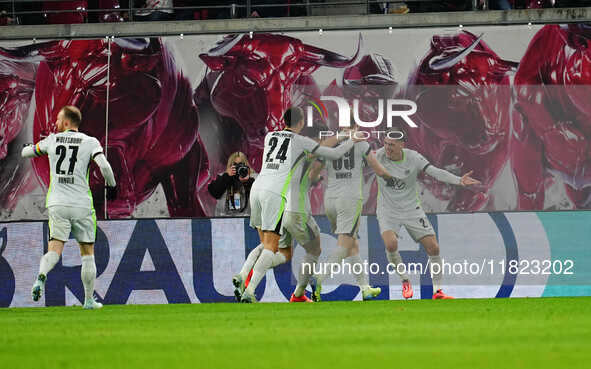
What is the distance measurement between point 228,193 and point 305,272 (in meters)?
2.44

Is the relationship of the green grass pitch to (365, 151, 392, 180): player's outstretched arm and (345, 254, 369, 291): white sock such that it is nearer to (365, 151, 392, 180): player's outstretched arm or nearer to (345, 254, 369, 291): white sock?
(345, 254, 369, 291): white sock

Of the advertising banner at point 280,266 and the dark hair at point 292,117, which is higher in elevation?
the dark hair at point 292,117

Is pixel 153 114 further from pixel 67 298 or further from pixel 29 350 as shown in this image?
pixel 29 350

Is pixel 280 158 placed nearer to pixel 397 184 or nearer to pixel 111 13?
pixel 397 184

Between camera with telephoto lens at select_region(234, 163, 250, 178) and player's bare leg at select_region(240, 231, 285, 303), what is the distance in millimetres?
3518

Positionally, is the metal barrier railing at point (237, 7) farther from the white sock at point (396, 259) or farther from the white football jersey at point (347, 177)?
the white sock at point (396, 259)

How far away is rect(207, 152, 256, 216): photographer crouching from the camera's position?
14.9 m

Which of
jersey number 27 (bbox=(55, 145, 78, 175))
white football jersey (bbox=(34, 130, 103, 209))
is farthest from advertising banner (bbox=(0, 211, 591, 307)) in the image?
jersey number 27 (bbox=(55, 145, 78, 175))

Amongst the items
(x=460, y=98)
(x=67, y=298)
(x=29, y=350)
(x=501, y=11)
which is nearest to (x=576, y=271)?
(x=460, y=98)

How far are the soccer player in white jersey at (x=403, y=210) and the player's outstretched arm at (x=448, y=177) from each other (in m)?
0.02

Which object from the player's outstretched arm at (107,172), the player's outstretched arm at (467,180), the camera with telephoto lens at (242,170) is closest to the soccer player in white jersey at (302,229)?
the camera with telephoto lens at (242,170)

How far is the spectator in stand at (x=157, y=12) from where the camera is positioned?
1602cm

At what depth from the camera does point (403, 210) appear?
45.8 feet

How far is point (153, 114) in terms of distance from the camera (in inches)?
597
